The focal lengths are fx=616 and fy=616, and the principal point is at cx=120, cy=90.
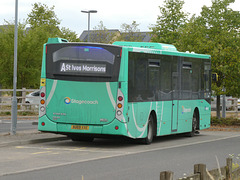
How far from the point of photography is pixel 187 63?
22.4 metres

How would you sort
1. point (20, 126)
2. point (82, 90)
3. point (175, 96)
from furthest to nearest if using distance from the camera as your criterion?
point (20, 126) → point (175, 96) → point (82, 90)

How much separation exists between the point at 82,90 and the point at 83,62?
80 centimetres

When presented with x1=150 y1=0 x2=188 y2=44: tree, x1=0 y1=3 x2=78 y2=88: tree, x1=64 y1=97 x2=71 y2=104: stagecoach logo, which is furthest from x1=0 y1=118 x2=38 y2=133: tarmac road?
x1=150 y1=0 x2=188 y2=44: tree

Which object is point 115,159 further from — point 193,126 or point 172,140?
point 193,126

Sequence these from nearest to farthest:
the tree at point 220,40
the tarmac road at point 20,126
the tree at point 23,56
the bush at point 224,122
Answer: the tarmac road at point 20,126 → the tree at point 220,40 → the bush at point 224,122 → the tree at point 23,56

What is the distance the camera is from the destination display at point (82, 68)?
1748cm

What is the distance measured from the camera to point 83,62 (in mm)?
17625

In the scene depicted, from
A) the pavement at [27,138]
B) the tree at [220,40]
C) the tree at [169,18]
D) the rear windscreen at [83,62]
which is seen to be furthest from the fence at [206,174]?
the tree at [169,18]

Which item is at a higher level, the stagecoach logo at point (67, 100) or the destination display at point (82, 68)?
the destination display at point (82, 68)

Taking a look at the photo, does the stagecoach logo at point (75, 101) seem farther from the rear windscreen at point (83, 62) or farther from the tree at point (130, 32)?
the tree at point (130, 32)

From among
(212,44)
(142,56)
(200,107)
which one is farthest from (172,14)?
(142,56)

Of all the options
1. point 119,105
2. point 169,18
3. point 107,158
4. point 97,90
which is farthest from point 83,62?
point 169,18

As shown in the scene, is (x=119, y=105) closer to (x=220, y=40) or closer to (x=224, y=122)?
(x=220, y=40)

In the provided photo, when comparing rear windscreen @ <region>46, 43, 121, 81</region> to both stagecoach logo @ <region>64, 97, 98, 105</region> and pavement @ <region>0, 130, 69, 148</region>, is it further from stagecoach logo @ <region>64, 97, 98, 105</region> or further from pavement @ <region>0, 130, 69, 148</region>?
pavement @ <region>0, 130, 69, 148</region>
